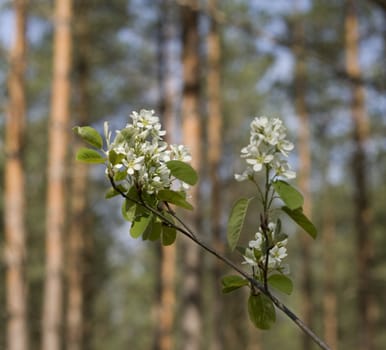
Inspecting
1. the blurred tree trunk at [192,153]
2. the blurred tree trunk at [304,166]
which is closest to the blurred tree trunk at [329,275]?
the blurred tree trunk at [304,166]

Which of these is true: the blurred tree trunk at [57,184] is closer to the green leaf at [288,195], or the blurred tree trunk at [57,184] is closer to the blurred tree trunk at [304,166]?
the blurred tree trunk at [304,166]

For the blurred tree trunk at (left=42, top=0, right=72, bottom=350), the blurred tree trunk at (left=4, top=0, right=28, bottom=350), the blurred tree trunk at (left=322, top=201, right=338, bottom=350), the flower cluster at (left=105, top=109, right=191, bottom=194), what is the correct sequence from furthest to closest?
the blurred tree trunk at (left=322, top=201, right=338, bottom=350)
the blurred tree trunk at (left=42, top=0, right=72, bottom=350)
the blurred tree trunk at (left=4, top=0, right=28, bottom=350)
the flower cluster at (left=105, top=109, right=191, bottom=194)

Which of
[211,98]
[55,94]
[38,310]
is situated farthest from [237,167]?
[55,94]

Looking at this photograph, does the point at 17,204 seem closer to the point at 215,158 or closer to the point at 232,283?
the point at 232,283

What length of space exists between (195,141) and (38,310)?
1272 cm

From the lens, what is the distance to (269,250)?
889mm

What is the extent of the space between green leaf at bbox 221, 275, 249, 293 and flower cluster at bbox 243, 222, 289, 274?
28 mm

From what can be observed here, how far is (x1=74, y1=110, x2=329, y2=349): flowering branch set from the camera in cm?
86

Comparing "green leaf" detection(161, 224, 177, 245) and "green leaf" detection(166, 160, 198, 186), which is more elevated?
"green leaf" detection(166, 160, 198, 186)

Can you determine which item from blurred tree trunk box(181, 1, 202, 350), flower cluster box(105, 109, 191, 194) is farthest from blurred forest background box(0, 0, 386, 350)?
flower cluster box(105, 109, 191, 194)

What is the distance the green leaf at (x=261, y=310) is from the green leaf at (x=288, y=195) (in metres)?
0.15

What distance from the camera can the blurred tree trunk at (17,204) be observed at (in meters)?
5.95

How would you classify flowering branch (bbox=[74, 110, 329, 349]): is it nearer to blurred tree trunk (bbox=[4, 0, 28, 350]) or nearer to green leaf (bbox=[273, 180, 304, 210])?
green leaf (bbox=[273, 180, 304, 210])

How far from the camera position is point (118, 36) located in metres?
11.8
